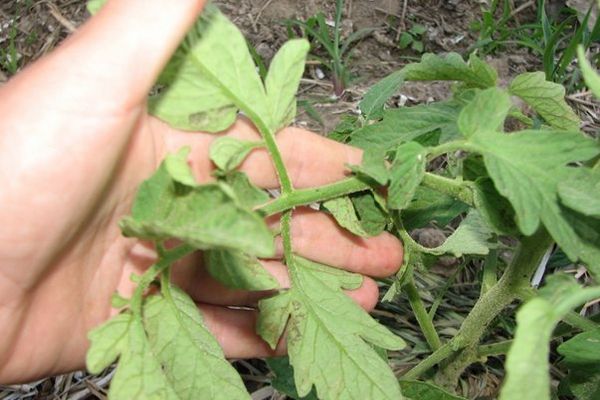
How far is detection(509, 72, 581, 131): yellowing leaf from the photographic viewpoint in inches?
49.4

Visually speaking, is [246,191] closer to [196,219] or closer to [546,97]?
[196,219]

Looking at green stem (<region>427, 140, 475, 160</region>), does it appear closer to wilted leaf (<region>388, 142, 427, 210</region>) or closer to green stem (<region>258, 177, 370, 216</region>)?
wilted leaf (<region>388, 142, 427, 210</region>)

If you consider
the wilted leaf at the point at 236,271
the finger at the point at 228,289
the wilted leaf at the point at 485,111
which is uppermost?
the wilted leaf at the point at 485,111

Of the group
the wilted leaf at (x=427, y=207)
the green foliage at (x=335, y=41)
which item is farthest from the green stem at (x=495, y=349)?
the green foliage at (x=335, y=41)

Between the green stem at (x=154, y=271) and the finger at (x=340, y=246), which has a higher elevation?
the green stem at (x=154, y=271)

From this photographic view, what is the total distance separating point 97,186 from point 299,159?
15.7 inches

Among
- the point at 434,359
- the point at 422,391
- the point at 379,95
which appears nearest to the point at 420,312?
the point at 434,359

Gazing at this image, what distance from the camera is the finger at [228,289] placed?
1.37 metres

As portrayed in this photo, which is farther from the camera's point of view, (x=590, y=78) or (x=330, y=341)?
(x=330, y=341)

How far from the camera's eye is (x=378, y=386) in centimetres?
111

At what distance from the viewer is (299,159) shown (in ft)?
4.33

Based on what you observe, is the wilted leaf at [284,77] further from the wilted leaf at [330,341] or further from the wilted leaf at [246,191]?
the wilted leaf at [330,341]

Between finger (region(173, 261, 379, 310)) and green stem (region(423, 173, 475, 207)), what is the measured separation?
1.14 ft

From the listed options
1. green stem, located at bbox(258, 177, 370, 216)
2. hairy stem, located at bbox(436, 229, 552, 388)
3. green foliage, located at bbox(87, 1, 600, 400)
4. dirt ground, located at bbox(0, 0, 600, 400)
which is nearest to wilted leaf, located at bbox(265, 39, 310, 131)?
green foliage, located at bbox(87, 1, 600, 400)
